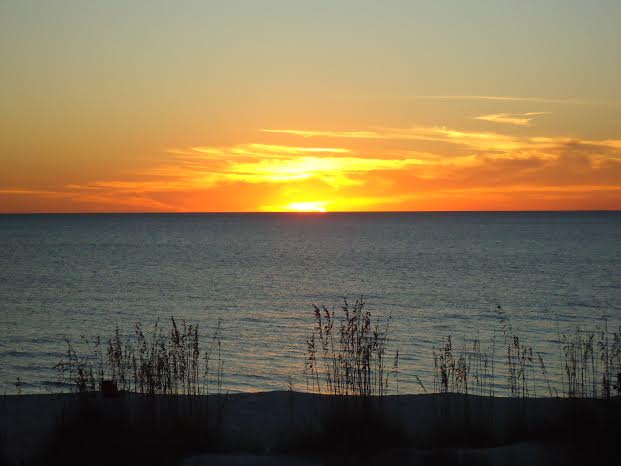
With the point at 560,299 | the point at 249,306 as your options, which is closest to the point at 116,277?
the point at 249,306

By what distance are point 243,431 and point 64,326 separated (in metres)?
22.6

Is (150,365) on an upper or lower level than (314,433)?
upper

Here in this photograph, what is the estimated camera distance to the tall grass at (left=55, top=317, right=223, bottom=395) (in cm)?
1148

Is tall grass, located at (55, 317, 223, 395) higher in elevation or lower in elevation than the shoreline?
higher

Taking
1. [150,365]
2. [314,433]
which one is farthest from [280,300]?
[314,433]

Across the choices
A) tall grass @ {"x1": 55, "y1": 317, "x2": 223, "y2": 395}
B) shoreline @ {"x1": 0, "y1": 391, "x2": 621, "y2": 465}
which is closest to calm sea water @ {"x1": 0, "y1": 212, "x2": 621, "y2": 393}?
tall grass @ {"x1": 55, "y1": 317, "x2": 223, "y2": 395}

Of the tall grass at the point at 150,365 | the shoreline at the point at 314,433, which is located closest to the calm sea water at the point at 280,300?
the tall grass at the point at 150,365

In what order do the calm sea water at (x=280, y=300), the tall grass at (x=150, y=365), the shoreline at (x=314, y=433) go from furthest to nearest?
the calm sea water at (x=280, y=300) < the tall grass at (x=150, y=365) < the shoreline at (x=314, y=433)

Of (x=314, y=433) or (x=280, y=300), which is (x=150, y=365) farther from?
(x=280, y=300)

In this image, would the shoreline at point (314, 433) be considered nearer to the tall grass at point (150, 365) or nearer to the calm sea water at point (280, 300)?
the tall grass at point (150, 365)

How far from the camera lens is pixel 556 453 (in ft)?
30.0

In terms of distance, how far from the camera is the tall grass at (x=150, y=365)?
37.7 feet

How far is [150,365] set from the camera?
37.6 feet

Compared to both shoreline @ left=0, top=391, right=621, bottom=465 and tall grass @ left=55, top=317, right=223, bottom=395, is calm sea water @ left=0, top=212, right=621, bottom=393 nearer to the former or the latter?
tall grass @ left=55, top=317, right=223, bottom=395
